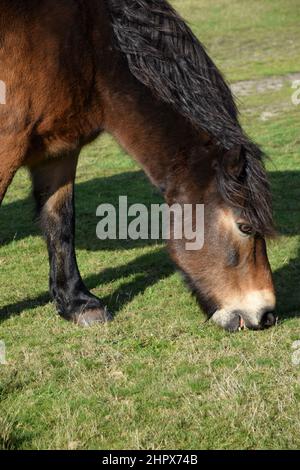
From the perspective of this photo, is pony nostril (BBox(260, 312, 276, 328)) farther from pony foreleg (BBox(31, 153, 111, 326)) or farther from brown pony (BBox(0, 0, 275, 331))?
pony foreleg (BBox(31, 153, 111, 326))

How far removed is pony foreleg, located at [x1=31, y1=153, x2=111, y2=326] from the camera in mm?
6395

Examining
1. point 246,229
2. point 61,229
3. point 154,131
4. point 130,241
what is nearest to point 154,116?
point 154,131

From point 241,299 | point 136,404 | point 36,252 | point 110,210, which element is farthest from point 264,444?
point 110,210

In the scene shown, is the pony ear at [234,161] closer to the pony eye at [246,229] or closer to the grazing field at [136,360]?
the pony eye at [246,229]

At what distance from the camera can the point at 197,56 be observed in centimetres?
550

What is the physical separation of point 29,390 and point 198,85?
95.4 inches

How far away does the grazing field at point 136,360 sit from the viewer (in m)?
4.12

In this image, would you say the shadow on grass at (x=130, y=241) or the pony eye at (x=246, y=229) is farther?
the shadow on grass at (x=130, y=241)

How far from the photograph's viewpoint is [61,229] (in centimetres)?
661

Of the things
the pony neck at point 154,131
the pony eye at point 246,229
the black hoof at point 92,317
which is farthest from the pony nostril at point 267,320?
the black hoof at point 92,317

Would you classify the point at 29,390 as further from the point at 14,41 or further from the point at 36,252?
the point at 36,252

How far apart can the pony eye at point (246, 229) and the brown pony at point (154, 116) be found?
0.4 inches

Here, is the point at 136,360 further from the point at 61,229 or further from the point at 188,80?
the point at 188,80

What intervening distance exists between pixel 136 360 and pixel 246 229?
1210 mm
